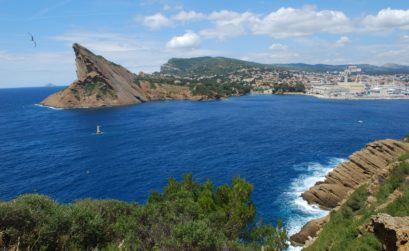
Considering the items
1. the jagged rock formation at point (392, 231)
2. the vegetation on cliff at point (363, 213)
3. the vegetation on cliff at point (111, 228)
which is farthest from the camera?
the vegetation on cliff at point (363, 213)

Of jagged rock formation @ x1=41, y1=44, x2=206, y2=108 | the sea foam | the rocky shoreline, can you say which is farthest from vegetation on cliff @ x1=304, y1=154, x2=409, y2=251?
jagged rock formation @ x1=41, y1=44, x2=206, y2=108

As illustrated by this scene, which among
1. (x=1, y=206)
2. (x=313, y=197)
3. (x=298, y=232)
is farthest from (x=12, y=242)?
(x=313, y=197)

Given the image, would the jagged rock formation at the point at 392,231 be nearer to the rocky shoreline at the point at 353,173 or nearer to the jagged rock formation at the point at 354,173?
the rocky shoreline at the point at 353,173

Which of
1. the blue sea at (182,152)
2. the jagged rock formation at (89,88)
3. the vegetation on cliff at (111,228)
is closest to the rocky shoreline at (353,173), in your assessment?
the blue sea at (182,152)

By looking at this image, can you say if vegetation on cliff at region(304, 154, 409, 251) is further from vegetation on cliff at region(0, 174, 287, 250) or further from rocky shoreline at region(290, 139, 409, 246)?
rocky shoreline at region(290, 139, 409, 246)

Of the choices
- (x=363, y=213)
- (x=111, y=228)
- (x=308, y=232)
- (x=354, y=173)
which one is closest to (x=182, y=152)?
(x=354, y=173)

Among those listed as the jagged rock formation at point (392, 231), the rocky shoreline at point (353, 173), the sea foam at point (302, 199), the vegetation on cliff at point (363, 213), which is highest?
the jagged rock formation at point (392, 231)
